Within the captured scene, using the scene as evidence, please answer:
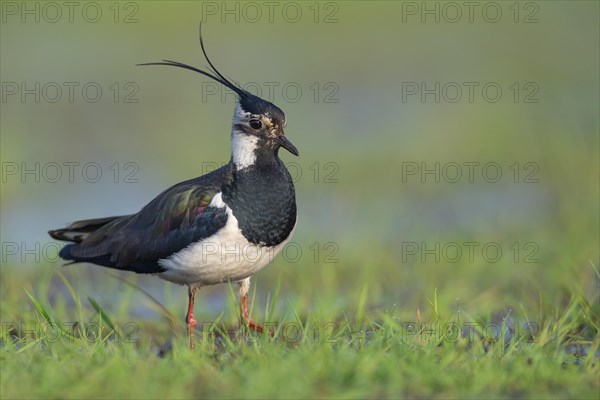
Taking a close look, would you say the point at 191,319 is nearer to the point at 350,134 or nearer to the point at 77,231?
the point at 77,231

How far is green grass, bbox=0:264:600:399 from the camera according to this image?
4398mm

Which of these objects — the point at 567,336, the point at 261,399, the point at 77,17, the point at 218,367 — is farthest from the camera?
the point at 77,17

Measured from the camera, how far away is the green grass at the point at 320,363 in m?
4.40

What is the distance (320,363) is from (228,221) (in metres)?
1.30

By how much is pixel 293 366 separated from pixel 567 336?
1786mm

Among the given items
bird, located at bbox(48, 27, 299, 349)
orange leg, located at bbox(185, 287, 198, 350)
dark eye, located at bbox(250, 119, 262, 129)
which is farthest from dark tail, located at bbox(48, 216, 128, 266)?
dark eye, located at bbox(250, 119, 262, 129)

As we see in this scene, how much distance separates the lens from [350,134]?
36.0 ft

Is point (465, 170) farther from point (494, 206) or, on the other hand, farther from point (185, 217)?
point (185, 217)

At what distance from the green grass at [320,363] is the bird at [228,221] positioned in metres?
0.38

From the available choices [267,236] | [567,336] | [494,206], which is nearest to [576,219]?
[494,206]

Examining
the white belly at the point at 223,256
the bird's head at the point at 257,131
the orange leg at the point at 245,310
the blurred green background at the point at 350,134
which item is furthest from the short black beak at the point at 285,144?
the blurred green background at the point at 350,134

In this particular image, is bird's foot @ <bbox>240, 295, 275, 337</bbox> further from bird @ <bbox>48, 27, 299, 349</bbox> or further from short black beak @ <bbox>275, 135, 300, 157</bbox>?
short black beak @ <bbox>275, 135, 300, 157</bbox>

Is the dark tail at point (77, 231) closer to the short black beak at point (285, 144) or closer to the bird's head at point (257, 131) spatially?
the bird's head at point (257, 131)

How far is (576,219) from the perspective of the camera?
7.96 metres
